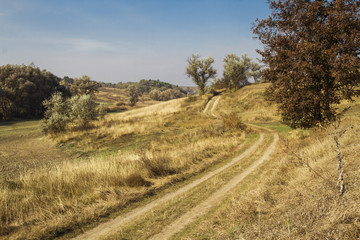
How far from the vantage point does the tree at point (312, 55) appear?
8.91 meters

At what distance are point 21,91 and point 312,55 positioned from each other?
61.6 m

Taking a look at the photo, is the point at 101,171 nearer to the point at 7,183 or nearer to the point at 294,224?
the point at 7,183

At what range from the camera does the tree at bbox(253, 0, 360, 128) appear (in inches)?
351

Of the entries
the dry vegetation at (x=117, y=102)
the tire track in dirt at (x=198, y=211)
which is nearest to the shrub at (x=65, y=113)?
the tire track in dirt at (x=198, y=211)

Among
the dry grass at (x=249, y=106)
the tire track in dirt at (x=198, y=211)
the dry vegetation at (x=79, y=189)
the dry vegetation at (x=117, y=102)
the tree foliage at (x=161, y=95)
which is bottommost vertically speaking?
the tire track in dirt at (x=198, y=211)

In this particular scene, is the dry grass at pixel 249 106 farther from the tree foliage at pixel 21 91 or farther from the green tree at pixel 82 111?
the tree foliage at pixel 21 91

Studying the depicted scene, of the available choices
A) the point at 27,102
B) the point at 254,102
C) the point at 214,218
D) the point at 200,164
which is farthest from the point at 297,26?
the point at 27,102

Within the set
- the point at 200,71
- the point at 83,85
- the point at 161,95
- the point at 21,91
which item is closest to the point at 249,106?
the point at 200,71

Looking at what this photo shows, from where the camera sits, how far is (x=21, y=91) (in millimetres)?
50625

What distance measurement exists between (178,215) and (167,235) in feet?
3.64

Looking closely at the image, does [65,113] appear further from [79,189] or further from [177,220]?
[177,220]

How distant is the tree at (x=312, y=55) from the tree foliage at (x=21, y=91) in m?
57.5

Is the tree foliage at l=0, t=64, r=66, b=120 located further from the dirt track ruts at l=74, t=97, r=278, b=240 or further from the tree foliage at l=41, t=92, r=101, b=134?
the dirt track ruts at l=74, t=97, r=278, b=240

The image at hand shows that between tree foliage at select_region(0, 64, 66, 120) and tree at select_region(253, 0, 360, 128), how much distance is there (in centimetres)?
5745
